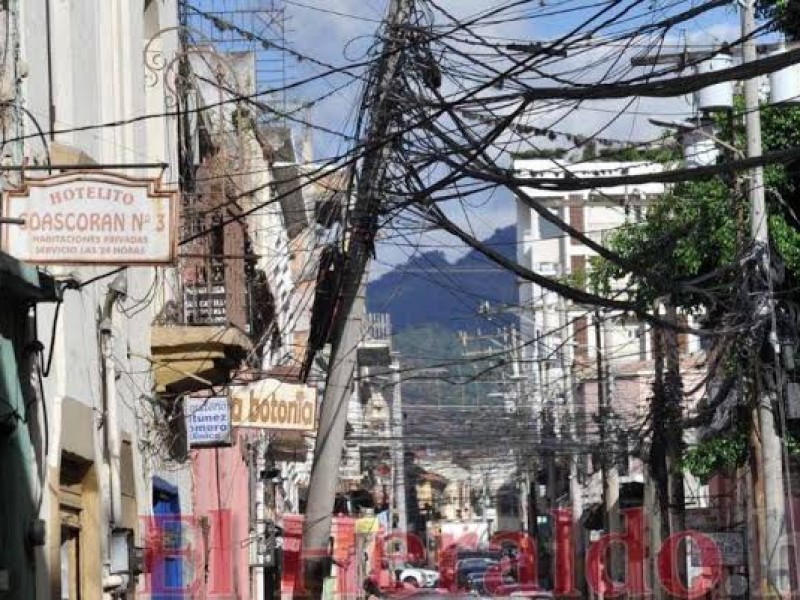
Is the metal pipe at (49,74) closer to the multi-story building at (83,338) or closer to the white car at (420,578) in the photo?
the multi-story building at (83,338)

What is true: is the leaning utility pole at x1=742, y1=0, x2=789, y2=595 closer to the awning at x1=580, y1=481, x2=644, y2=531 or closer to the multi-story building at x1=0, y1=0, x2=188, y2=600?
the multi-story building at x1=0, y1=0, x2=188, y2=600

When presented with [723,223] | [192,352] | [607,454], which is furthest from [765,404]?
[607,454]

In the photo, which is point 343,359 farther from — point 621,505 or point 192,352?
point 621,505

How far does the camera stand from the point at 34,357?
1386 centimetres

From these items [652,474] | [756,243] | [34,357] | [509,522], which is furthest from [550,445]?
[509,522]

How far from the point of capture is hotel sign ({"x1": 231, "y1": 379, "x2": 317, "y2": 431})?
83.1 feet

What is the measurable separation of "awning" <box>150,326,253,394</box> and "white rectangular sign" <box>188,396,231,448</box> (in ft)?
8.90

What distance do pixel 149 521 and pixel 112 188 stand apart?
309 inches

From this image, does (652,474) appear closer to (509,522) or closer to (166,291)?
(166,291)

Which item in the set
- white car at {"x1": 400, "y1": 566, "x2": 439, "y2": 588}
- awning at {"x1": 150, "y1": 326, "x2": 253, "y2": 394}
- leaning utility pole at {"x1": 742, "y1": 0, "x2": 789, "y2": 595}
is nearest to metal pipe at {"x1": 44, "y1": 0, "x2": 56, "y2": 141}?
awning at {"x1": 150, "y1": 326, "x2": 253, "y2": 394}

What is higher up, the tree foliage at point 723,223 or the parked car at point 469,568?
the tree foliage at point 723,223

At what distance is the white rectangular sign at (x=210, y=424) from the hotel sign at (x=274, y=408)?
0.85 metres

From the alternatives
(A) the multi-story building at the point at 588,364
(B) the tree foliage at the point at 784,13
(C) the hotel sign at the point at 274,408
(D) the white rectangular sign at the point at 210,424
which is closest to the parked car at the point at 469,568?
(A) the multi-story building at the point at 588,364

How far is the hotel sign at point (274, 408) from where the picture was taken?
998 inches
